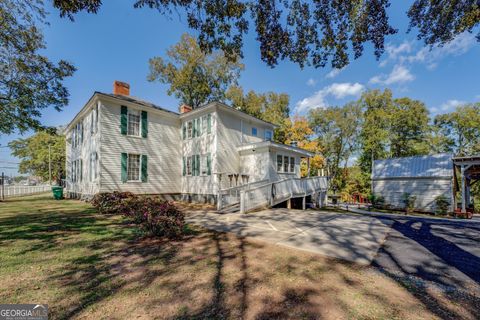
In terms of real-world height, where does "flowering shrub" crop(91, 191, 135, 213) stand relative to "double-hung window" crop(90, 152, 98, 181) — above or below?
Answer: below

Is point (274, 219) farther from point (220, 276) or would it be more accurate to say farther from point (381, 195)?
point (381, 195)

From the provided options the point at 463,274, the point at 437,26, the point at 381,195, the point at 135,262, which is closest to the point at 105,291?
the point at 135,262

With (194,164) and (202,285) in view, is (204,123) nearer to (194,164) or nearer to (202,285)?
(194,164)

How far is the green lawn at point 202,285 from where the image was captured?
2457 millimetres

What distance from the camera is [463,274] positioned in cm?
339

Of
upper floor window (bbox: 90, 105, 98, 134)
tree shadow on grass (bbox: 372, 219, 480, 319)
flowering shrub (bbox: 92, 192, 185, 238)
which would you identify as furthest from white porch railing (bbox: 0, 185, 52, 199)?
tree shadow on grass (bbox: 372, 219, 480, 319)

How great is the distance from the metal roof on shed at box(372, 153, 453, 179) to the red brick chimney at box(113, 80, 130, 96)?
2333 cm

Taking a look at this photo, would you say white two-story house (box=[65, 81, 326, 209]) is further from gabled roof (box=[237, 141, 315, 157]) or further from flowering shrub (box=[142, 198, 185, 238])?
flowering shrub (box=[142, 198, 185, 238])

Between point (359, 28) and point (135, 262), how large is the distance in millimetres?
7540

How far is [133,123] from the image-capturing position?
13734mm

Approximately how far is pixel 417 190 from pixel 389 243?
56.4 feet

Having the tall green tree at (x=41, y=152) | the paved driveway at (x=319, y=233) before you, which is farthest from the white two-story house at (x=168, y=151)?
the tall green tree at (x=41, y=152)

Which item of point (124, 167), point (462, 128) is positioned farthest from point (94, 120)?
point (462, 128)

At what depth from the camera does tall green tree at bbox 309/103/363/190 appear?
30984 millimetres
